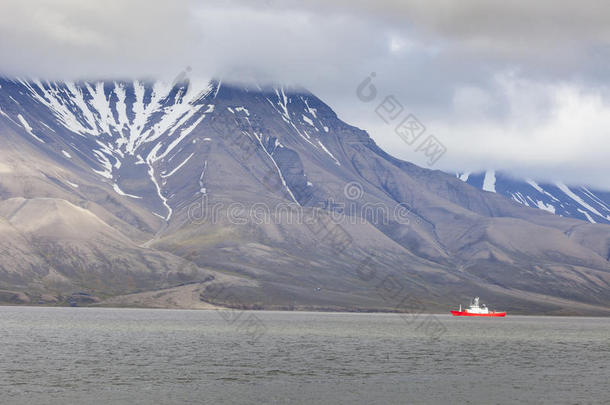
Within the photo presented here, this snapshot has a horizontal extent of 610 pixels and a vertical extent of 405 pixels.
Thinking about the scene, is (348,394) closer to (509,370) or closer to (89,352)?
(509,370)

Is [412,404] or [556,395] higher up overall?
[556,395]

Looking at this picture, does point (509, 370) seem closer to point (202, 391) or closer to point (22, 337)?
point (202, 391)

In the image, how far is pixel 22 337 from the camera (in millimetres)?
183875

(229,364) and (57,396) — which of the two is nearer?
(57,396)

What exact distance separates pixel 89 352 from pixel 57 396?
58.2m

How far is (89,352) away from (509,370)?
77290 mm

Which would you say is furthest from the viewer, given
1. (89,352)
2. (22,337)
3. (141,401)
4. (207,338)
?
(207,338)

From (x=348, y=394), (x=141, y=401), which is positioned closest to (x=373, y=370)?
(x=348, y=394)

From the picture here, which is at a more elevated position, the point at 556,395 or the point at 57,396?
the point at 556,395

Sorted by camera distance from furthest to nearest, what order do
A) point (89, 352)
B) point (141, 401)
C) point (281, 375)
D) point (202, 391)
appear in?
point (89, 352)
point (281, 375)
point (202, 391)
point (141, 401)

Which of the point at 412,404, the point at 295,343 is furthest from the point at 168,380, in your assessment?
the point at 295,343

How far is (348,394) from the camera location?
9912 cm

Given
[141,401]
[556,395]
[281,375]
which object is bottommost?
[141,401]

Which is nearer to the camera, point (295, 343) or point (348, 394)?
point (348, 394)
